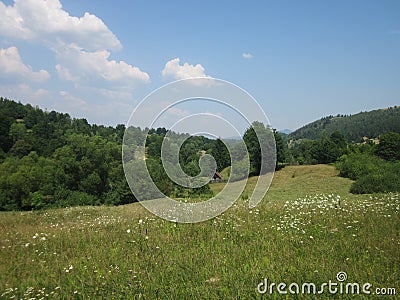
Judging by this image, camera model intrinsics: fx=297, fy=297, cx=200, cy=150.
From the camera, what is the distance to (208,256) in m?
5.78

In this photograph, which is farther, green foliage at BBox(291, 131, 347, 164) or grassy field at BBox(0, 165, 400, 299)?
green foliage at BBox(291, 131, 347, 164)

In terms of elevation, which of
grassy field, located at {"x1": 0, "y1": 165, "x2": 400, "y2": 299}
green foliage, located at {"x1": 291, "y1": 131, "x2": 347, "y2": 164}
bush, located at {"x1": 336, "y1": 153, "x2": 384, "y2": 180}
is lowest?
grassy field, located at {"x1": 0, "y1": 165, "x2": 400, "y2": 299}

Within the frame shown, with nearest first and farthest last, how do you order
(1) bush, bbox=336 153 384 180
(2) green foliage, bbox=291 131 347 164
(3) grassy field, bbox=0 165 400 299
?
(3) grassy field, bbox=0 165 400 299, (1) bush, bbox=336 153 384 180, (2) green foliage, bbox=291 131 347 164

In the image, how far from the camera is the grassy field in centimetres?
458

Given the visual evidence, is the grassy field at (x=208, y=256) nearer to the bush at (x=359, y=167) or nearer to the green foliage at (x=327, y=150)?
the bush at (x=359, y=167)

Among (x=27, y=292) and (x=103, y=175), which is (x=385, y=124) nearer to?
(x=103, y=175)

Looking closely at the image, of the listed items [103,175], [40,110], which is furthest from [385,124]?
[40,110]

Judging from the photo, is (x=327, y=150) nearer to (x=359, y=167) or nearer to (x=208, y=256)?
(x=359, y=167)

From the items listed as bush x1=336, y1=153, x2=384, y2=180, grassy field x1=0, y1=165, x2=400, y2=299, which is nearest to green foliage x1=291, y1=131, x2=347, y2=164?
bush x1=336, y1=153, x2=384, y2=180

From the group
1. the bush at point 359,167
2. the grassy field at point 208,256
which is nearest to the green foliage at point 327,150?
the bush at point 359,167

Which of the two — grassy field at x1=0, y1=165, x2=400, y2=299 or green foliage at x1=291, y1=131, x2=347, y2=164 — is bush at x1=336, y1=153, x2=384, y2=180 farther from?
grassy field at x1=0, y1=165, x2=400, y2=299

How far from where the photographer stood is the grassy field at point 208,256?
4.58m

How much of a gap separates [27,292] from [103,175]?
199 ft

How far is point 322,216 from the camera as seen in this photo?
812 centimetres
